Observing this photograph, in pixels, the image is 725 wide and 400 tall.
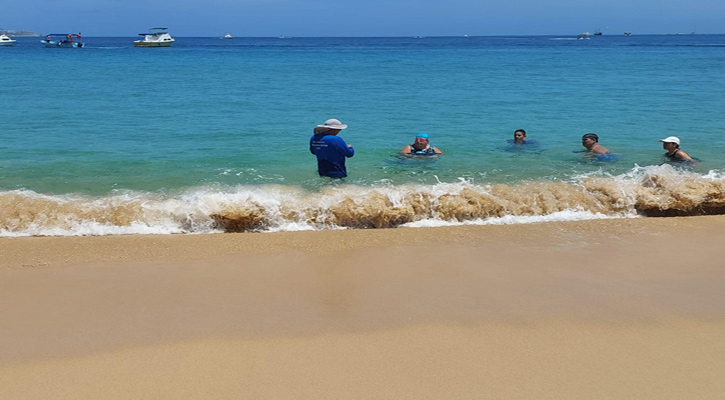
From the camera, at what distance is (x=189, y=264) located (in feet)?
17.4

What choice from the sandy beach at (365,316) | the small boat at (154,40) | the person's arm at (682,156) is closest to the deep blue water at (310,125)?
the person's arm at (682,156)

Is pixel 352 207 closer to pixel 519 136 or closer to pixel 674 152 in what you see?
pixel 519 136

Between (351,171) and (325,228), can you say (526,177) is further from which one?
(325,228)

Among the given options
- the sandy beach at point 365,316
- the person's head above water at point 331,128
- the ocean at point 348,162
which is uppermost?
the person's head above water at point 331,128

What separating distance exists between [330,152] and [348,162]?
1.84 meters

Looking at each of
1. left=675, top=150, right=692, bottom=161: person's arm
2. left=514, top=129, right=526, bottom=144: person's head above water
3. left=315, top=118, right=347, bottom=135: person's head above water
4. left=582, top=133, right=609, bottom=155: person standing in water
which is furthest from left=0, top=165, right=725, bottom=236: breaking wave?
left=514, top=129, right=526, bottom=144: person's head above water

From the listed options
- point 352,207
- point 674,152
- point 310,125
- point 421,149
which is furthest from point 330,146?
point 674,152

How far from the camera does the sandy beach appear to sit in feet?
11.5

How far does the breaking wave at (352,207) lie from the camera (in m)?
6.64

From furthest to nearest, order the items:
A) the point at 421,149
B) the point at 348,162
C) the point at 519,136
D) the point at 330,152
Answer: the point at 519,136
the point at 421,149
the point at 348,162
the point at 330,152

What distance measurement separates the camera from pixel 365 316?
429cm

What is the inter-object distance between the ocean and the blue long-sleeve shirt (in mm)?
229

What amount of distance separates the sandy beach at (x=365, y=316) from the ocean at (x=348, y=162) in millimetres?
793

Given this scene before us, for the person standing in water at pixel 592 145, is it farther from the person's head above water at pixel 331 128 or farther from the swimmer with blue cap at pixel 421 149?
the person's head above water at pixel 331 128
